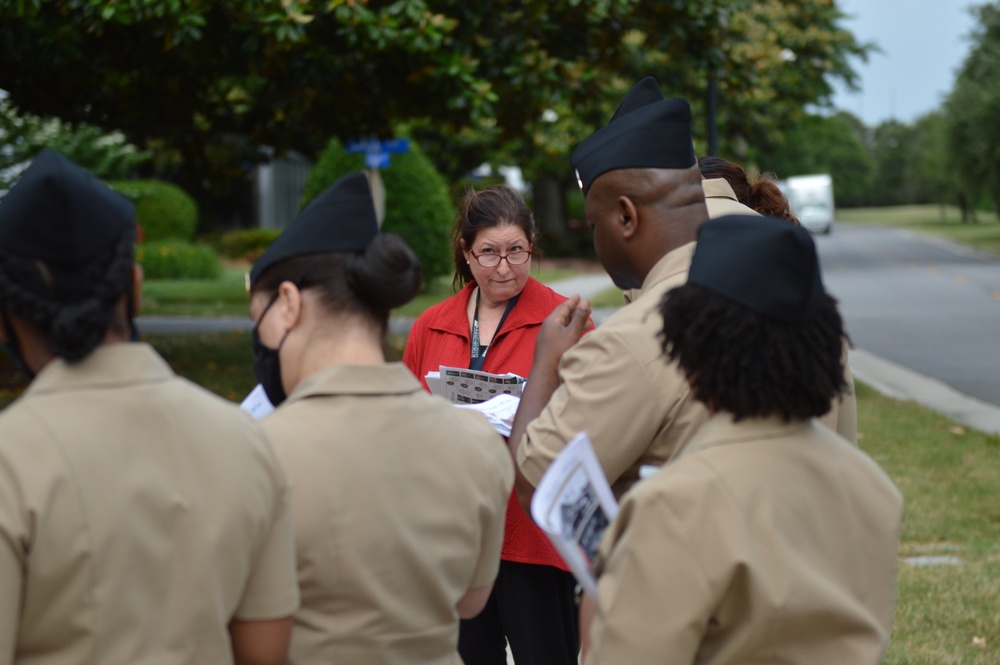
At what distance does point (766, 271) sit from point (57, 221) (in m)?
1.12

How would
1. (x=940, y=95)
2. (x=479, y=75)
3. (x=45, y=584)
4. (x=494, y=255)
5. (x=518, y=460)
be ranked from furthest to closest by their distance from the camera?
(x=940, y=95)
(x=479, y=75)
(x=494, y=255)
(x=518, y=460)
(x=45, y=584)

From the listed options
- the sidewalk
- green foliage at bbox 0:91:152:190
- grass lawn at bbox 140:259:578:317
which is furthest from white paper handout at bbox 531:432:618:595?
grass lawn at bbox 140:259:578:317

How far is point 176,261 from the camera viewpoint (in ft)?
89.8

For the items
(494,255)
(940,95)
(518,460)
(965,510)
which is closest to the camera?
(518,460)

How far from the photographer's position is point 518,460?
8.26ft

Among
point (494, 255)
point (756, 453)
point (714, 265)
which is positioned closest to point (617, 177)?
point (714, 265)

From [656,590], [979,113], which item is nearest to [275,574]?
[656,590]

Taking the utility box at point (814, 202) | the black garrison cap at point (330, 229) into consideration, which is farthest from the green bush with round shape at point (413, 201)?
the utility box at point (814, 202)

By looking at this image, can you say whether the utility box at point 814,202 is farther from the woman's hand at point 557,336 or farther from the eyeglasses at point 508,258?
the woman's hand at point 557,336

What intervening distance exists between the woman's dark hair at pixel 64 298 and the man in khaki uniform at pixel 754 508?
0.86 meters

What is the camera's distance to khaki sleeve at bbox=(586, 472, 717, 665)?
1.78 meters

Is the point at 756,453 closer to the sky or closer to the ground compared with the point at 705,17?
closer to the ground

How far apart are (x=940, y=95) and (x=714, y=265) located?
146ft

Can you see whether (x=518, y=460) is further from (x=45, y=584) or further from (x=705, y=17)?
(x=705, y=17)
